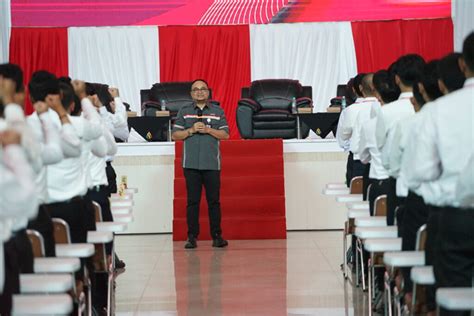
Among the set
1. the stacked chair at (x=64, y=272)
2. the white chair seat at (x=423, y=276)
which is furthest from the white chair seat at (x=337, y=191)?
the white chair seat at (x=423, y=276)

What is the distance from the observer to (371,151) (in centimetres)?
629

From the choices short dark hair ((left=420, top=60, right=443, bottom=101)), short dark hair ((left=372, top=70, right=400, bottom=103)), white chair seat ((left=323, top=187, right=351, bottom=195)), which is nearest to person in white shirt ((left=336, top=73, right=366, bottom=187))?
white chair seat ((left=323, top=187, right=351, bottom=195))

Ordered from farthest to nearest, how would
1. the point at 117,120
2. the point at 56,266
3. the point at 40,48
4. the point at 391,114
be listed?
the point at 40,48, the point at 117,120, the point at 391,114, the point at 56,266

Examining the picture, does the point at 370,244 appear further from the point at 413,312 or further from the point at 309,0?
the point at 309,0

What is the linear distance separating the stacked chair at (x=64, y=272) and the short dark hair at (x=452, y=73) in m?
1.63

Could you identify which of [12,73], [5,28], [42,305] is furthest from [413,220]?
[5,28]

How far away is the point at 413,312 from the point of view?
14.2ft

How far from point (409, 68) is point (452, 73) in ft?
4.70

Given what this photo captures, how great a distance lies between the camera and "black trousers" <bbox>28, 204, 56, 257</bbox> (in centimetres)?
441

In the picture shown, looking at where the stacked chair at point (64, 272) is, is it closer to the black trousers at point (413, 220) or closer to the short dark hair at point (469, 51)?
the black trousers at point (413, 220)

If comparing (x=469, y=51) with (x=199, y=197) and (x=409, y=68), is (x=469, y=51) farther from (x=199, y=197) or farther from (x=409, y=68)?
(x=199, y=197)

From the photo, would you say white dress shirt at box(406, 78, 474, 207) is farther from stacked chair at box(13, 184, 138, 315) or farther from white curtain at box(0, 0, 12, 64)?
white curtain at box(0, 0, 12, 64)

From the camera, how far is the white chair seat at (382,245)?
450 centimetres

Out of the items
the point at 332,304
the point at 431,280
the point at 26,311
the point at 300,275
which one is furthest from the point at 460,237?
the point at 300,275
